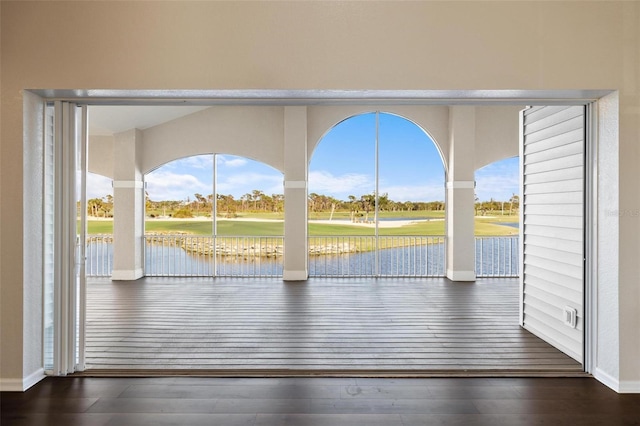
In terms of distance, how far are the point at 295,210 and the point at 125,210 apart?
3.08 m

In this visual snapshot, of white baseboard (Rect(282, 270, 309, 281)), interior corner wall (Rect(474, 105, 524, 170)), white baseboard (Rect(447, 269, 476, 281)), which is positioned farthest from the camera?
A: interior corner wall (Rect(474, 105, 524, 170))

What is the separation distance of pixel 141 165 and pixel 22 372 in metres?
5.45

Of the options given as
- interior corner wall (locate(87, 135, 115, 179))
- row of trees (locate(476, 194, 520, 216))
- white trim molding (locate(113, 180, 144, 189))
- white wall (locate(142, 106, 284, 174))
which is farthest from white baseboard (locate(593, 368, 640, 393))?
interior corner wall (locate(87, 135, 115, 179))

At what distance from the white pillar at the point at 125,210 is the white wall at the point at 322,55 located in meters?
4.72

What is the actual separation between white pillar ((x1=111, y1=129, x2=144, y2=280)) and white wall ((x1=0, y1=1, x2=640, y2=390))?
4.72 metres

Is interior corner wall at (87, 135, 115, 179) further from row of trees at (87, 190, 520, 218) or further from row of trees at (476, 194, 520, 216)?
row of trees at (476, 194, 520, 216)

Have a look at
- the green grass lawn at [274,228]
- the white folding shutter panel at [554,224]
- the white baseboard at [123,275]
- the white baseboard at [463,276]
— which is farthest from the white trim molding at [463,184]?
the white baseboard at [123,275]

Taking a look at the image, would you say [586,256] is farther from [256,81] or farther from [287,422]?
[256,81]

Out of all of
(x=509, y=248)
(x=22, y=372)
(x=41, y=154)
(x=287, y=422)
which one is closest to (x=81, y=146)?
(x=41, y=154)

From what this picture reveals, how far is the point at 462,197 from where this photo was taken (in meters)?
7.02

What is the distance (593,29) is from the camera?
2.67 m

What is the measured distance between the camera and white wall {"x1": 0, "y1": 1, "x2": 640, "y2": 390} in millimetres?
2672

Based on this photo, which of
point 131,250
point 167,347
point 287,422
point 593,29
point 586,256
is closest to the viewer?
point 287,422

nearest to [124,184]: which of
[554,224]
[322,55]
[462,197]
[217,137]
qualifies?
[217,137]
